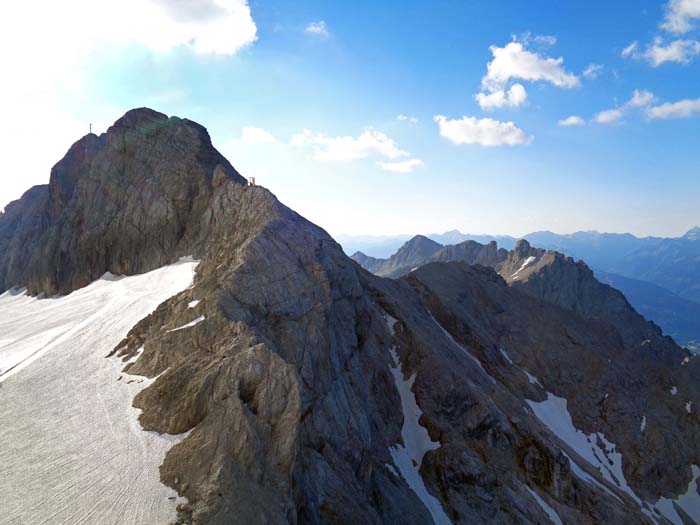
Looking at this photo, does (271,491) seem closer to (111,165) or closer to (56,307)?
(56,307)

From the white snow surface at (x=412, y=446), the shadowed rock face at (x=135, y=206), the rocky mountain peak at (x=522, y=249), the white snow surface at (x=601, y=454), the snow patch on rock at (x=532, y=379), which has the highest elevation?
the shadowed rock face at (x=135, y=206)

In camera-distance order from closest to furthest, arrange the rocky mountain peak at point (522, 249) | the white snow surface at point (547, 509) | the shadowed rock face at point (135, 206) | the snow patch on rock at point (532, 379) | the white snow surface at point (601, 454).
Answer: the white snow surface at point (547, 509) → the shadowed rock face at point (135, 206) → the white snow surface at point (601, 454) → the snow patch on rock at point (532, 379) → the rocky mountain peak at point (522, 249)

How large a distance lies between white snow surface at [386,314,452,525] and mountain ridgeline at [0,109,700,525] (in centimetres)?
20

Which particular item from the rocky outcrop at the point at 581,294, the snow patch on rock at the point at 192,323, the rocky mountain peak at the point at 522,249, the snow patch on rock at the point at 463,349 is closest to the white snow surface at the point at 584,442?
the snow patch on rock at the point at 463,349

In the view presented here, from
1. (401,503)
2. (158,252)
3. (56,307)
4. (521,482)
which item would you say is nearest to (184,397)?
(401,503)

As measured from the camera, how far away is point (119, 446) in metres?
19.4

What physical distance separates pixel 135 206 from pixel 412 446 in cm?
A: 4126

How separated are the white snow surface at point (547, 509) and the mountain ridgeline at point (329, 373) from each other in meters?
0.25

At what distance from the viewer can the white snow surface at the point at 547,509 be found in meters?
39.2

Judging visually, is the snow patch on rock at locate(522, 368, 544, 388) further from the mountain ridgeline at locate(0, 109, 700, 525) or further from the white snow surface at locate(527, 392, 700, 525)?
the white snow surface at locate(527, 392, 700, 525)

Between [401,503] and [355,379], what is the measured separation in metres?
9.08

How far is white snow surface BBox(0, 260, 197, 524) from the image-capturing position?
16.4 metres

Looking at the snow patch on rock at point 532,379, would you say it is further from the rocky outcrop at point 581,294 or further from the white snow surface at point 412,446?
the rocky outcrop at point 581,294

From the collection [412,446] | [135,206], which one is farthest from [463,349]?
[135,206]
